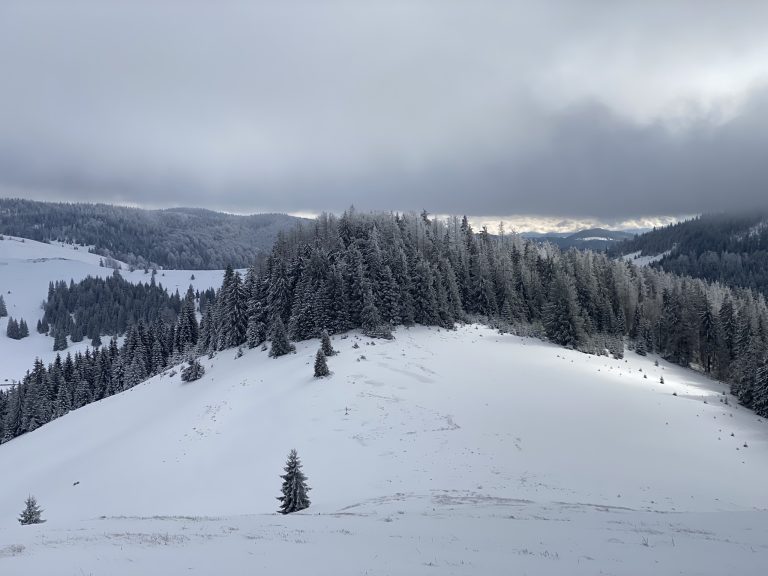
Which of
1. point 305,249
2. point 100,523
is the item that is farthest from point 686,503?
point 305,249

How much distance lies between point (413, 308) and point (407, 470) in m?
33.6

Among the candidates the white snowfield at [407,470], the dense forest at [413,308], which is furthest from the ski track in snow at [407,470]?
the dense forest at [413,308]

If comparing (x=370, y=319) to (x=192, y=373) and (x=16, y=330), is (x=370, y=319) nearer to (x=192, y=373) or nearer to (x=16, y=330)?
(x=192, y=373)

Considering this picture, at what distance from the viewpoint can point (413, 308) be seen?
188 ft

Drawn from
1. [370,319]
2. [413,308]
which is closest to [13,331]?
[370,319]

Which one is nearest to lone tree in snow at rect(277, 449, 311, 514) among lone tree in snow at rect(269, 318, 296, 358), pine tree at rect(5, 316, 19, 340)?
lone tree in snow at rect(269, 318, 296, 358)

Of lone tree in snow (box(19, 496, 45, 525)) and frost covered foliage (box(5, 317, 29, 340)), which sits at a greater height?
lone tree in snow (box(19, 496, 45, 525))

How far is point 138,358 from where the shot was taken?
73062mm

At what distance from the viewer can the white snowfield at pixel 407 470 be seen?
40.6ft

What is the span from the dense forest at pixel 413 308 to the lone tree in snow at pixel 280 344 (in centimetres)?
12

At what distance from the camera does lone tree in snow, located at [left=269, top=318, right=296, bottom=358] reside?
4831 cm

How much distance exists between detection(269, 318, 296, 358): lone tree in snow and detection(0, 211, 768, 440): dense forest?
4.9 inches

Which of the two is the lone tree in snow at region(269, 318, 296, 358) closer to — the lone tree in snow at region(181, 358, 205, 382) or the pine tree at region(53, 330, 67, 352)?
the lone tree in snow at region(181, 358, 205, 382)

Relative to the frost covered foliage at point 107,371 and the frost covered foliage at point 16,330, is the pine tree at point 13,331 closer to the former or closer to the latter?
the frost covered foliage at point 16,330
